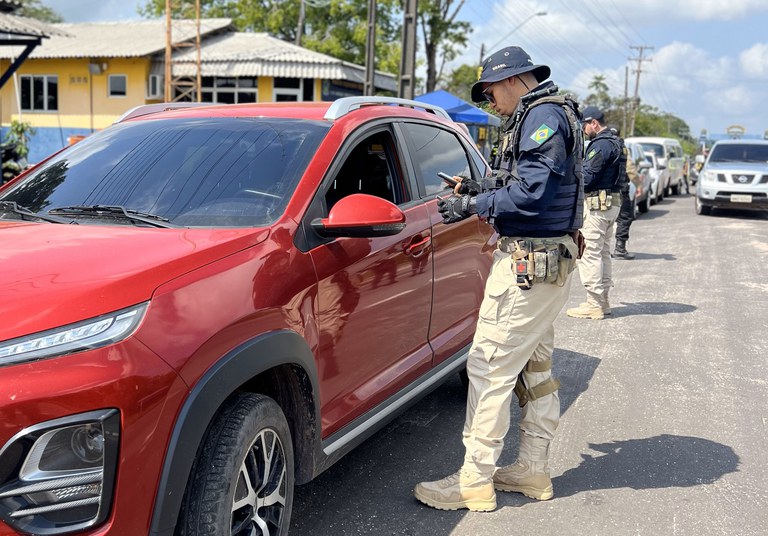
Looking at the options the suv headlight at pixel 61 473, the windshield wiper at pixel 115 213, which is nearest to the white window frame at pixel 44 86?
the windshield wiper at pixel 115 213

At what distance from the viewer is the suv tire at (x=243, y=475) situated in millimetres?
2334

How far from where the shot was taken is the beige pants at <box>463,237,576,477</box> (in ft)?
11.1

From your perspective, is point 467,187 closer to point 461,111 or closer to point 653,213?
point 461,111

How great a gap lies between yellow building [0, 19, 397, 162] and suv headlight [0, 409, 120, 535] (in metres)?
25.9

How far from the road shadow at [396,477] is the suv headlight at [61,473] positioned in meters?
1.43

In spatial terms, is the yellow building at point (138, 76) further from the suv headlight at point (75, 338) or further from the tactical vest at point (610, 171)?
the suv headlight at point (75, 338)

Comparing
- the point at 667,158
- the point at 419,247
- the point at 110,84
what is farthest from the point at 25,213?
the point at 110,84

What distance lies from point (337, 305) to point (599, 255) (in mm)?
5050

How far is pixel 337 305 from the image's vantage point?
300 cm

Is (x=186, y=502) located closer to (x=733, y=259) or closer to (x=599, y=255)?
(x=599, y=255)

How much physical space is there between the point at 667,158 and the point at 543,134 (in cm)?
2195

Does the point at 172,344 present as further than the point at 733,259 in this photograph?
No

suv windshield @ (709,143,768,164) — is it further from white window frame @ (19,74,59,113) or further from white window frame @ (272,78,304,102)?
white window frame @ (19,74,59,113)

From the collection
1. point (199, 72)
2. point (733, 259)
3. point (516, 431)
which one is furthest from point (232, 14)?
point (516, 431)
